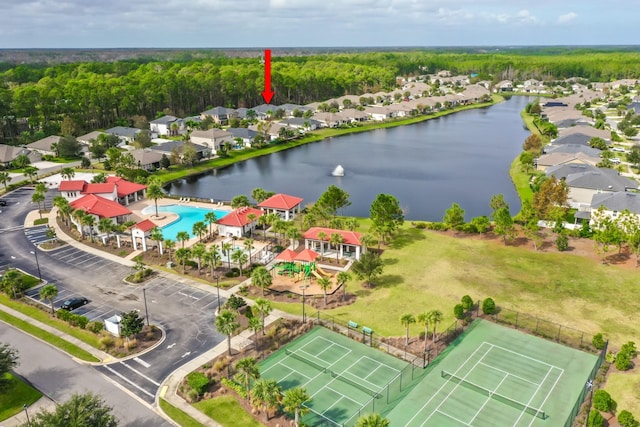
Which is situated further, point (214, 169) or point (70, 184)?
point (214, 169)

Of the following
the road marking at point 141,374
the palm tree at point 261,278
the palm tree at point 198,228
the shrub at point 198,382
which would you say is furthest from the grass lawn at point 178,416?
the palm tree at point 198,228

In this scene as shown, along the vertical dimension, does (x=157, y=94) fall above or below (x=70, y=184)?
above

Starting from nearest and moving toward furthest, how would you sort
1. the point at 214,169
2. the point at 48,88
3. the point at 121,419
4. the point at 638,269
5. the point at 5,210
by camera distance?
1. the point at 121,419
2. the point at 638,269
3. the point at 5,210
4. the point at 214,169
5. the point at 48,88

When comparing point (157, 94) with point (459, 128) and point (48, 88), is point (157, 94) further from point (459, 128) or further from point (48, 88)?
point (459, 128)

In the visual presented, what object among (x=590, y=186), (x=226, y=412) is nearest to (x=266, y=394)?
(x=226, y=412)

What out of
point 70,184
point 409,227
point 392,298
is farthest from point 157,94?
point 392,298

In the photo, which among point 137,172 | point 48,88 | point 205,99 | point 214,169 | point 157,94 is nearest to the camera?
point 137,172

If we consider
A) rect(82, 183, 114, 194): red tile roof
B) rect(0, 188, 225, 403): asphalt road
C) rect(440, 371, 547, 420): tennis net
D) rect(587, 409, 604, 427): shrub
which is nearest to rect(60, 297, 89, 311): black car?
rect(0, 188, 225, 403): asphalt road

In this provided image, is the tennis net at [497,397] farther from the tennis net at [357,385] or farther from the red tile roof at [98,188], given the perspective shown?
the red tile roof at [98,188]
